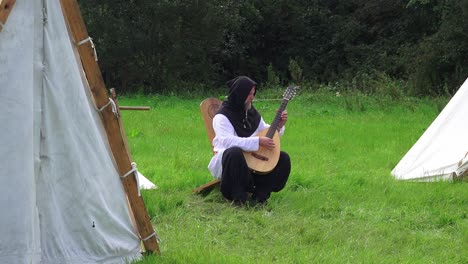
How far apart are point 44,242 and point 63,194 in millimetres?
294

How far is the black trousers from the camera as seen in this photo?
688 centimetres

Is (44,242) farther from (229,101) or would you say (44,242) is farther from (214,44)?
(214,44)

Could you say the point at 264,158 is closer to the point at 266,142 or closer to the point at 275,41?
the point at 266,142

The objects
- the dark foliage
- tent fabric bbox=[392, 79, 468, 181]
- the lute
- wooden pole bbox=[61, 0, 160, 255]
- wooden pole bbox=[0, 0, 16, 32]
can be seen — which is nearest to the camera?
wooden pole bbox=[0, 0, 16, 32]

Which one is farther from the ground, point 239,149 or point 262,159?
point 239,149

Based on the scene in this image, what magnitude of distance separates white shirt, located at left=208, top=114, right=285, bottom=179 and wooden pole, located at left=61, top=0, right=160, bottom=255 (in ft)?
6.55

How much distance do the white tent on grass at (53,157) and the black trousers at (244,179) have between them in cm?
201

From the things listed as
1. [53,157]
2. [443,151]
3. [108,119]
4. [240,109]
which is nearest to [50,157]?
[53,157]

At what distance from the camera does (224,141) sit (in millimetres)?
7000

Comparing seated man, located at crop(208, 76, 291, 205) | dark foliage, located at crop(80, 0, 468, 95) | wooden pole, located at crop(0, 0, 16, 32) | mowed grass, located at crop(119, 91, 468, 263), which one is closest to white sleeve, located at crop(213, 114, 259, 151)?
seated man, located at crop(208, 76, 291, 205)

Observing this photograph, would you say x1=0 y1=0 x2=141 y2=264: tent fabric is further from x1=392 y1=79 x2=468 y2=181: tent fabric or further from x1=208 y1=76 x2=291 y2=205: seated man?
x1=392 y1=79 x2=468 y2=181: tent fabric

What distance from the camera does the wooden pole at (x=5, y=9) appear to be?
14.1ft

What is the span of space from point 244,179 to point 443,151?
2.92m

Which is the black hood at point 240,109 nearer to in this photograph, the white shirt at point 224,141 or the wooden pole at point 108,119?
the white shirt at point 224,141
